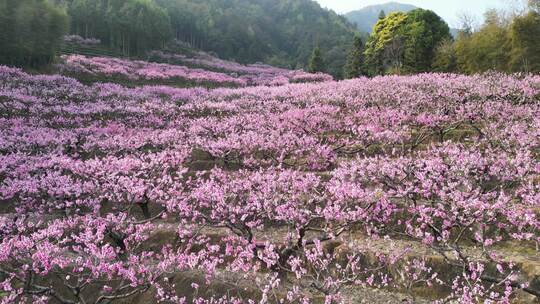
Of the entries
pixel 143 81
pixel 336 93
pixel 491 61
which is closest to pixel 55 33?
pixel 143 81

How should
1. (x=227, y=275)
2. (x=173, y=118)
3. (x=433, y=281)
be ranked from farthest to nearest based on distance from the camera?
(x=173, y=118), (x=227, y=275), (x=433, y=281)

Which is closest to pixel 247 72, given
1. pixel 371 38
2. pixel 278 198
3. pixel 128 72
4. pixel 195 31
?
pixel 371 38

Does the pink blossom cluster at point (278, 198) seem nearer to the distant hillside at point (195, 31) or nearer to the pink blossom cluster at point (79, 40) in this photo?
the pink blossom cluster at point (79, 40)

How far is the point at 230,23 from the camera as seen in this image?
142 metres

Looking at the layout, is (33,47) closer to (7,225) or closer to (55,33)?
(55,33)

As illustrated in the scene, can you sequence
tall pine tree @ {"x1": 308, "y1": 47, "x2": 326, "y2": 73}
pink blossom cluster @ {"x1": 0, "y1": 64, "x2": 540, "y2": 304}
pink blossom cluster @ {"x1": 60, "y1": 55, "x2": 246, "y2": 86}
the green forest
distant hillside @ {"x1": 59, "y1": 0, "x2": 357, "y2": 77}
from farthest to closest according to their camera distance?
distant hillside @ {"x1": 59, "y1": 0, "x2": 357, "y2": 77} < tall pine tree @ {"x1": 308, "y1": 47, "x2": 326, "y2": 73} < pink blossom cluster @ {"x1": 60, "y1": 55, "x2": 246, "y2": 86} < the green forest < pink blossom cluster @ {"x1": 0, "y1": 64, "x2": 540, "y2": 304}

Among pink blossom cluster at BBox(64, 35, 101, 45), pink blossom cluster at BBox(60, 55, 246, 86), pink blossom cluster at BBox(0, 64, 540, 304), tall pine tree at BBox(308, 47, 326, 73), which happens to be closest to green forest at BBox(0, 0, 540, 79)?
tall pine tree at BBox(308, 47, 326, 73)

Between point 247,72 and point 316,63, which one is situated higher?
point 316,63

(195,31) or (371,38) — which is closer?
(371,38)

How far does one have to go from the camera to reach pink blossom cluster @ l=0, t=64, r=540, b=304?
9.05 metres

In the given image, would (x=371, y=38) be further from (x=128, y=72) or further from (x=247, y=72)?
(x=128, y=72)

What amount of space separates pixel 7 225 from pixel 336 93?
866 inches

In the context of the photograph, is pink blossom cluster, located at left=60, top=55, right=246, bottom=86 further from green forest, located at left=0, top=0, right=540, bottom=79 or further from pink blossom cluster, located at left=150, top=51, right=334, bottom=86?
pink blossom cluster, located at left=150, top=51, right=334, bottom=86

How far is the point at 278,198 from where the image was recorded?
1132 cm
